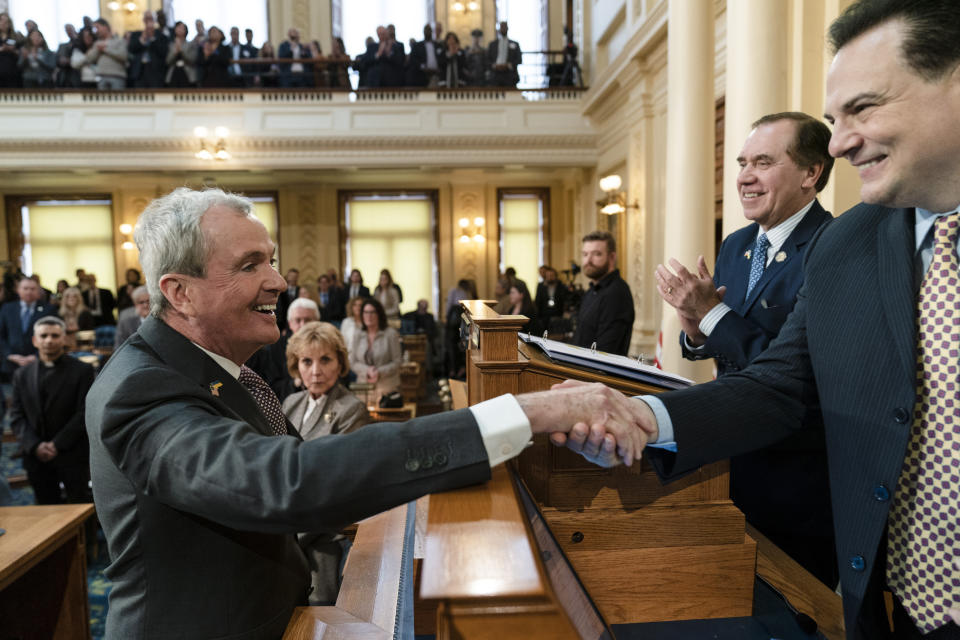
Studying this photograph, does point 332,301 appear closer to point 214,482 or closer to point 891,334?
point 214,482

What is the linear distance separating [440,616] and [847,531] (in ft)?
2.37

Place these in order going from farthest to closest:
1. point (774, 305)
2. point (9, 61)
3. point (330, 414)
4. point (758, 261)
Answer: point (9, 61), point (330, 414), point (758, 261), point (774, 305)

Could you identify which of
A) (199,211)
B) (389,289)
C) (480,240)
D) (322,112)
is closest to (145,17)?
(322,112)

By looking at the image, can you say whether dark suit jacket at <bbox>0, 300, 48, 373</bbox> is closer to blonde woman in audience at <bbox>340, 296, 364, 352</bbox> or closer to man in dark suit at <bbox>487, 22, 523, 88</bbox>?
blonde woman in audience at <bbox>340, 296, 364, 352</bbox>

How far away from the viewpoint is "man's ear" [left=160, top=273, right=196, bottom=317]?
125 cm

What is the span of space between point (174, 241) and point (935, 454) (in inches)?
51.7

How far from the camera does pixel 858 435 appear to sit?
1.03 m

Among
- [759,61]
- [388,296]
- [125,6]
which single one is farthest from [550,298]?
[125,6]

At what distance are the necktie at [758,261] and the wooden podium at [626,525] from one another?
2.41 feet

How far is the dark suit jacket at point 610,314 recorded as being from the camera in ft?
13.5

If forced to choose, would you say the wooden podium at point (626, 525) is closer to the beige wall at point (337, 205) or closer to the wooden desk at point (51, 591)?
the wooden desk at point (51, 591)

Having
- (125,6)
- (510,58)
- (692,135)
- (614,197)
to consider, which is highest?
(125,6)

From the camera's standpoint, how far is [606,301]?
4.14 m

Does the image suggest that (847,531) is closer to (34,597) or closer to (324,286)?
(34,597)
